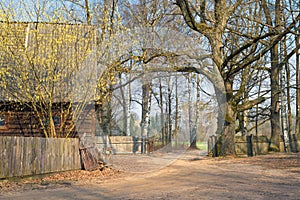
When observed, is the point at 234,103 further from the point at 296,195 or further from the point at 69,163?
the point at 296,195

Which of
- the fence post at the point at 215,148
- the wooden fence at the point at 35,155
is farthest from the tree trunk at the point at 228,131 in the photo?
the wooden fence at the point at 35,155

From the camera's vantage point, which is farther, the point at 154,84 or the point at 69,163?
the point at 154,84

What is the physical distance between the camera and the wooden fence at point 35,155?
907 centimetres

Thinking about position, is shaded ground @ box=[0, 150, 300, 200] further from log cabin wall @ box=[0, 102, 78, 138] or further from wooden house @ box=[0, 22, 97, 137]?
log cabin wall @ box=[0, 102, 78, 138]

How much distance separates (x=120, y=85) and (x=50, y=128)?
2.92 meters

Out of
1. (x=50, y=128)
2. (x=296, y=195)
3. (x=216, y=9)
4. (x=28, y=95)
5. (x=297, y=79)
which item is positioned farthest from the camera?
(x=297, y=79)

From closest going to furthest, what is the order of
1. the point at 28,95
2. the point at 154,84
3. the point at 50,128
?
the point at 28,95, the point at 50,128, the point at 154,84

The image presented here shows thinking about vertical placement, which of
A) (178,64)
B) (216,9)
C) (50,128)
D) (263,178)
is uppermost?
(216,9)

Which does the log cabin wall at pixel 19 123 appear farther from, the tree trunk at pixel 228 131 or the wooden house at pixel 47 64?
the tree trunk at pixel 228 131

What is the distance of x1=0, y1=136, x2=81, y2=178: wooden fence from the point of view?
→ 29.8 feet

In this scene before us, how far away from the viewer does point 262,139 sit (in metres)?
19.6

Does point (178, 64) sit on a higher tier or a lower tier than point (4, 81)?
higher

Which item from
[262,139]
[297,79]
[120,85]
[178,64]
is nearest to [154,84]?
[120,85]

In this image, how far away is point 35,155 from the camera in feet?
32.7
